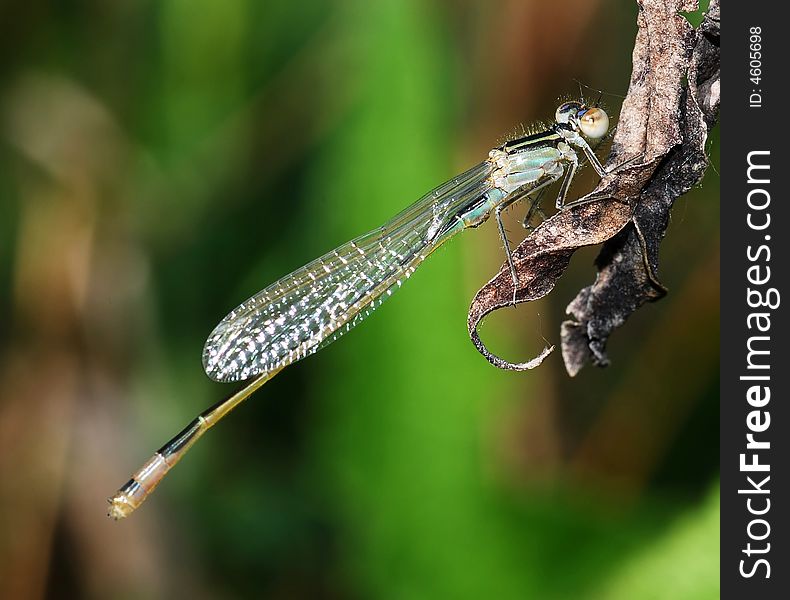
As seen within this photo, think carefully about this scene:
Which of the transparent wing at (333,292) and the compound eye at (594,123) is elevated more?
the compound eye at (594,123)

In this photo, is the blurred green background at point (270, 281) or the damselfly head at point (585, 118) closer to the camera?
the damselfly head at point (585, 118)

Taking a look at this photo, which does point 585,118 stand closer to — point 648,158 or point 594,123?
point 594,123

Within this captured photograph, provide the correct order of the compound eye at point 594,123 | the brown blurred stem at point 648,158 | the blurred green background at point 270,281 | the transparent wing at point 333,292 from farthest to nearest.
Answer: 1. the transparent wing at point 333,292
2. the blurred green background at point 270,281
3. the compound eye at point 594,123
4. the brown blurred stem at point 648,158

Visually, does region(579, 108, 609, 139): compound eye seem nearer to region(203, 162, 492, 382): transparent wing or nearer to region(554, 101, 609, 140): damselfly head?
region(554, 101, 609, 140): damselfly head

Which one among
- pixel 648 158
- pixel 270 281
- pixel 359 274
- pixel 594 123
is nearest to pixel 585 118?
pixel 594 123

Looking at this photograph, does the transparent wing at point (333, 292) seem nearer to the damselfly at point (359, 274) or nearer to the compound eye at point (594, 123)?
the damselfly at point (359, 274)

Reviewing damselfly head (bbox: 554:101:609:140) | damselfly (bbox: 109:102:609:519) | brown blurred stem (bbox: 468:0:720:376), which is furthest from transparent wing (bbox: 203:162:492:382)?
brown blurred stem (bbox: 468:0:720:376)

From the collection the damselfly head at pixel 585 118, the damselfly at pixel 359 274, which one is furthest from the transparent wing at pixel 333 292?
the damselfly head at pixel 585 118
